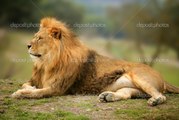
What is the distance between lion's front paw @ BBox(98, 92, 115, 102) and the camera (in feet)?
25.0

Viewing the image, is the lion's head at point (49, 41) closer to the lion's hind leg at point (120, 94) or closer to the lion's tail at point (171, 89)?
the lion's hind leg at point (120, 94)

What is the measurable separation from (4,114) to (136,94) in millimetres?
2100

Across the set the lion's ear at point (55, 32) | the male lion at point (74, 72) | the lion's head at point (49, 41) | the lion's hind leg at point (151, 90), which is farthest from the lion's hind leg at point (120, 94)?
the lion's ear at point (55, 32)

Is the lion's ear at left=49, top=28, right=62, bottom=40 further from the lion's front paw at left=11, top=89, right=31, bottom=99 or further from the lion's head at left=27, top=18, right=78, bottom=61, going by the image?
the lion's front paw at left=11, top=89, right=31, bottom=99

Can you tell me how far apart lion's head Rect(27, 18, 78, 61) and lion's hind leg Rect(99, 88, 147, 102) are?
3.60 feet

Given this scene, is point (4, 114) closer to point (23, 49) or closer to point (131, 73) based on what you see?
point (131, 73)

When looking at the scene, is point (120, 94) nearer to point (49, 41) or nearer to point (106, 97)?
point (106, 97)

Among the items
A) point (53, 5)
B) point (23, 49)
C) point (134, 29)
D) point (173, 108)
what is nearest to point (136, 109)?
point (173, 108)

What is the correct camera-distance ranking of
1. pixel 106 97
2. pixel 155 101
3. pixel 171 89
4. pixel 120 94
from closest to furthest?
pixel 155 101 < pixel 106 97 < pixel 120 94 < pixel 171 89

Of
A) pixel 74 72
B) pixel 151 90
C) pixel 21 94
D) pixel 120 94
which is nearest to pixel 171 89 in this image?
pixel 151 90

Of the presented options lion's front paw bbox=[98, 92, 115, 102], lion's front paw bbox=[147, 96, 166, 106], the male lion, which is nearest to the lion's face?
the male lion

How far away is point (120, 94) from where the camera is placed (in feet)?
26.1

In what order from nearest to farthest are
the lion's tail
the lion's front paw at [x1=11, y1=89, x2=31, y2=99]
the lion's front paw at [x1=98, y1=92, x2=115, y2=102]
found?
the lion's front paw at [x1=98, y1=92, x2=115, y2=102] < the lion's front paw at [x1=11, y1=89, x2=31, y2=99] < the lion's tail

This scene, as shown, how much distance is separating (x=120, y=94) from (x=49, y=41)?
1376 mm
